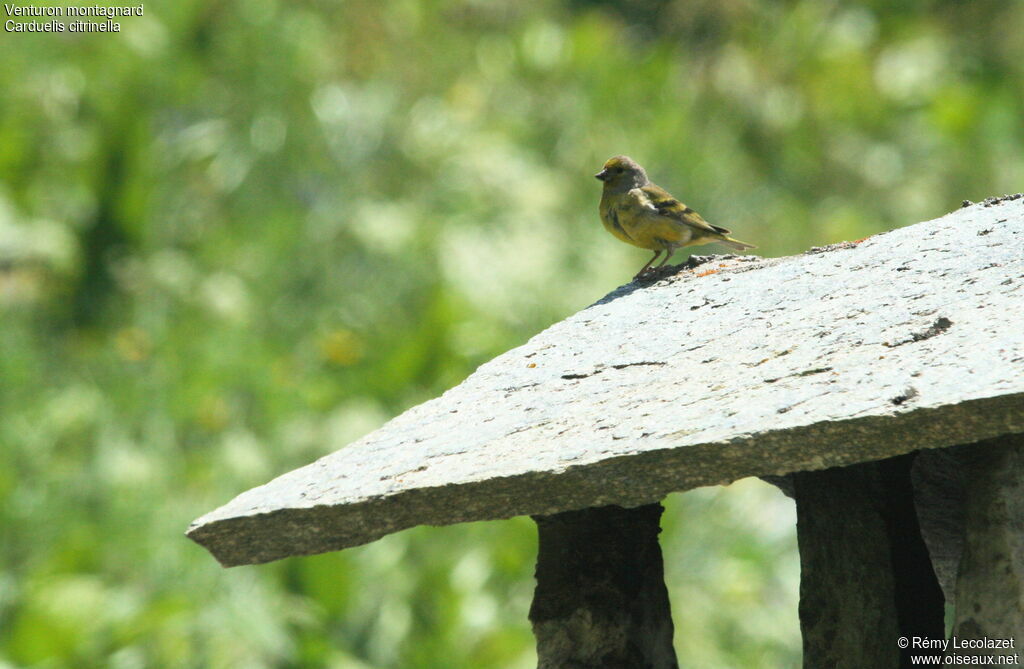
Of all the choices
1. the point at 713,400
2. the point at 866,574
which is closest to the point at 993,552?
the point at 866,574

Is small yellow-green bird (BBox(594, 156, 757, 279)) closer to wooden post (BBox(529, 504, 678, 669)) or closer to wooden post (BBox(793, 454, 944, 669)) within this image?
wooden post (BBox(529, 504, 678, 669))

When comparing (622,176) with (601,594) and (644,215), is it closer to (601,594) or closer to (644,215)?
(644,215)

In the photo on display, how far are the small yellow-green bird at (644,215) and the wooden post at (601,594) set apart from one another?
70.9 inches

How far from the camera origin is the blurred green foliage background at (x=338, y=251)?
33.2 feet

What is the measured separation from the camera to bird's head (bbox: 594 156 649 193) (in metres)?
5.65

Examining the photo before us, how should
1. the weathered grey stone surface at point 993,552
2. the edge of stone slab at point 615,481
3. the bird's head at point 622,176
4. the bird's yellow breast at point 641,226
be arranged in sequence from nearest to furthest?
1. the edge of stone slab at point 615,481
2. the weathered grey stone surface at point 993,552
3. the bird's yellow breast at point 641,226
4. the bird's head at point 622,176

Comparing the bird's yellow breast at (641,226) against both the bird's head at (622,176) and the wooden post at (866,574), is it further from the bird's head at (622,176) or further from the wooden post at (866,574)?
the wooden post at (866,574)

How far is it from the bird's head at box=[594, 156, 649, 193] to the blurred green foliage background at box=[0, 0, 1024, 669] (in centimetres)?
511

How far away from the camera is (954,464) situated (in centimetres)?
373

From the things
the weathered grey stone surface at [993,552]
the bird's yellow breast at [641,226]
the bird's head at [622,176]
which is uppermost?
the bird's head at [622,176]

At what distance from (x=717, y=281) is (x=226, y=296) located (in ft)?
29.9

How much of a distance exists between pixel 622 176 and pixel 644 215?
27 cm

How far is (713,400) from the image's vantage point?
3.01m

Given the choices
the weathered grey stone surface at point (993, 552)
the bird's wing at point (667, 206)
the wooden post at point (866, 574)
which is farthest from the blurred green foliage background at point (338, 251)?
the weathered grey stone surface at point (993, 552)
